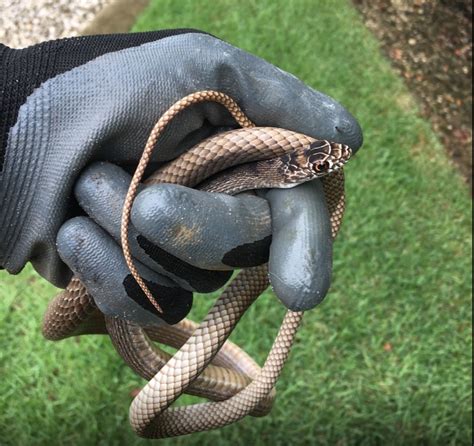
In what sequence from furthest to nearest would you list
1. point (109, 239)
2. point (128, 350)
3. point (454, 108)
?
point (454, 108)
point (128, 350)
point (109, 239)

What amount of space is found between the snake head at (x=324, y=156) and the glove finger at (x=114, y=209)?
0.35 meters

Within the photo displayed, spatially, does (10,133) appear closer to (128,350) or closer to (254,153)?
(254,153)

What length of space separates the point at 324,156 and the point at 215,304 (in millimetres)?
529

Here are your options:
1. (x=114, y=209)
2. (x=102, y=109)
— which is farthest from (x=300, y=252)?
(x=102, y=109)

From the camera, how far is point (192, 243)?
1.48 m

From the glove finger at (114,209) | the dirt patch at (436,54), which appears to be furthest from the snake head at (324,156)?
the dirt patch at (436,54)

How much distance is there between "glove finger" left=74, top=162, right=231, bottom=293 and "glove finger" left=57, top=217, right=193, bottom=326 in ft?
0.09

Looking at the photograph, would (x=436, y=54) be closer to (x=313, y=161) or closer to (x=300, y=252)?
(x=313, y=161)

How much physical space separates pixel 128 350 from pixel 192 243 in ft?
2.12

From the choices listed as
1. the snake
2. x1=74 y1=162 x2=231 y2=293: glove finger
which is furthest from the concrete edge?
x1=74 y1=162 x2=231 y2=293: glove finger

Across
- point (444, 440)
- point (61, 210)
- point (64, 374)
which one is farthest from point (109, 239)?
point (444, 440)

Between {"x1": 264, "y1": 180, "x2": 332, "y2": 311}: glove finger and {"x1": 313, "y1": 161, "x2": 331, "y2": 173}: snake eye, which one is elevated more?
{"x1": 313, "y1": 161, "x2": 331, "y2": 173}: snake eye

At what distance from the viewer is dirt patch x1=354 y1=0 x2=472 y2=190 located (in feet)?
13.8

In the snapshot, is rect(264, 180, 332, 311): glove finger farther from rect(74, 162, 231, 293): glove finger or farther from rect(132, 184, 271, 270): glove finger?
rect(74, 162, 231, 293): glove finger
